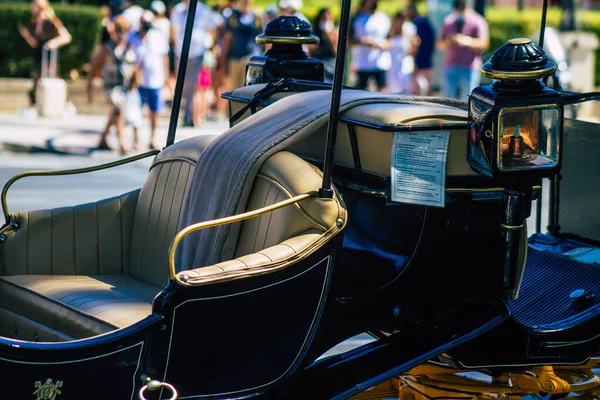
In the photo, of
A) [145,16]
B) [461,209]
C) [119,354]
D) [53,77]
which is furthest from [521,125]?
[53,77]

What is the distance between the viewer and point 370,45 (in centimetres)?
1297

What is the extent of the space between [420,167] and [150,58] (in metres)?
8.30

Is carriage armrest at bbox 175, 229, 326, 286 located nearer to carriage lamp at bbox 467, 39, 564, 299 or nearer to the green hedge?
carriage lamp at bbox 467, 39, 564, 299

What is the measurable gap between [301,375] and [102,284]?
1038 mm

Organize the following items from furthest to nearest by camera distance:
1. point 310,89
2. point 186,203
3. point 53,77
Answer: point 53,77 → point 310,89 → point 186,203

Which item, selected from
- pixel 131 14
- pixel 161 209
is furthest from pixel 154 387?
pixel 131 14

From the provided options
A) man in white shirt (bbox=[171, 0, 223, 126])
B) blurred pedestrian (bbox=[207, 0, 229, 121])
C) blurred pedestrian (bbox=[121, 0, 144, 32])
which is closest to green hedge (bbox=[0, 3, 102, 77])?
blurred pedestrian (bbox=[207, 0, 229, 121])

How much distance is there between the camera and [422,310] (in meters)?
3.46

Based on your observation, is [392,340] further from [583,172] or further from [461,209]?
[583,172]

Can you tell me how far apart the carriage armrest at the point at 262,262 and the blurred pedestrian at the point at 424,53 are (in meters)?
10.6

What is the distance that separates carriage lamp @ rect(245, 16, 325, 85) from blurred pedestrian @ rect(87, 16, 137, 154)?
6.98 metres

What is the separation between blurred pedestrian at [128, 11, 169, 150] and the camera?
36.9 feet

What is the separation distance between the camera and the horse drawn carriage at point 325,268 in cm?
304

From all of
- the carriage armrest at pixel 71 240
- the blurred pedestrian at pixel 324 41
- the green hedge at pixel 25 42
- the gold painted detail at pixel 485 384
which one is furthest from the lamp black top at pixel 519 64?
the green hedge at pixel 25 42
